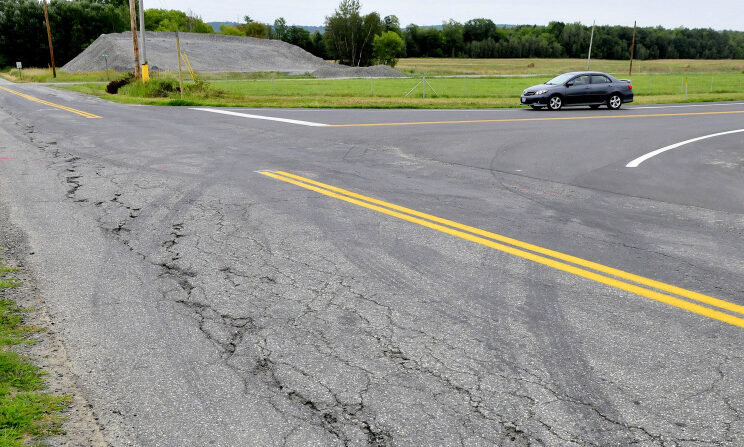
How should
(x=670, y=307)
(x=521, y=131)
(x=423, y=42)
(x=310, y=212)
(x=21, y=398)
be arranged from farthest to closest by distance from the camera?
(x=423, y=42), (x=521, y=131), (x=310, y=212), (x=670, y=307), (x=21, y=398)

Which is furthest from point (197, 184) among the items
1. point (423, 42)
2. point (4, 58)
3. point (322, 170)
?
point (423, 42)

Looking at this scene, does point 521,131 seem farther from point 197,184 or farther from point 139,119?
point 139,119

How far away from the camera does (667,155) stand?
12570 millimetres

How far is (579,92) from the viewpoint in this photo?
79.6 feet

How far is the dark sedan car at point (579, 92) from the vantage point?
23984 millimetres

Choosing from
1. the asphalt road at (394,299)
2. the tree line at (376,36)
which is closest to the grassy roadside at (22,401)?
the asphalt road at (394,299)

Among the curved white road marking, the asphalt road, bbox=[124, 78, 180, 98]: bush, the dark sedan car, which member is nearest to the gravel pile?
bbox=[124, 78, 180, 98]: bush

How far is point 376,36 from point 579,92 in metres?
81.6

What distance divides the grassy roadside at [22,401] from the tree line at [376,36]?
7616 centimetres

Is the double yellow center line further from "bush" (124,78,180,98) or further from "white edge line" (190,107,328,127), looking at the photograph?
"bush" (124,78,180,98)

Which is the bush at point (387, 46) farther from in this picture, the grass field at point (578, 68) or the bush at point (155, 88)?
the bush at point (155, 88)

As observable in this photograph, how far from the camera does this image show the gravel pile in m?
78.3

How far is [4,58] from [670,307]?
110248 mm

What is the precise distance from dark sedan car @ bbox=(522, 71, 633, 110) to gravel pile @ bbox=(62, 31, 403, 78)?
55.1 metres
